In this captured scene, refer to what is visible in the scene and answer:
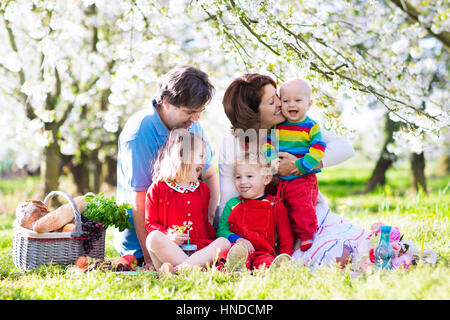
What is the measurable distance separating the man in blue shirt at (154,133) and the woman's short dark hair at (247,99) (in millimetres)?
187

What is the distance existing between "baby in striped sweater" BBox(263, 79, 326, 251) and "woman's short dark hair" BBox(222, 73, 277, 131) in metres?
0.15

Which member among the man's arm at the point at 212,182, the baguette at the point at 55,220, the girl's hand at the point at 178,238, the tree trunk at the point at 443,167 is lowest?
the girl's hand at the point at 178,238

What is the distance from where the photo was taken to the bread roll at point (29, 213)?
3312 millimetres

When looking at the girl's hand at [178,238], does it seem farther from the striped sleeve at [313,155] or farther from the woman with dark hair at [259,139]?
the striped sleeve at [313,155]

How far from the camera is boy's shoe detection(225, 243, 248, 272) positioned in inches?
115

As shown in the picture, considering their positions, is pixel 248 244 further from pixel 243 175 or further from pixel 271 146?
pixel 271 146

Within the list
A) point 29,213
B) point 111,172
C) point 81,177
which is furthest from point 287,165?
point 111,172

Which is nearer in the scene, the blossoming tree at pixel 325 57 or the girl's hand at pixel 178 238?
the girl's hand at pixel 178 238

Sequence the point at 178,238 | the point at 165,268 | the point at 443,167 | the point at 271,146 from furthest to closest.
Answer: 1. the point at 443,167
2. the point at 271,146
3. the point at 178,238
4. the point at 165,268

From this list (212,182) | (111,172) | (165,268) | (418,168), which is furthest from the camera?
(111,172)

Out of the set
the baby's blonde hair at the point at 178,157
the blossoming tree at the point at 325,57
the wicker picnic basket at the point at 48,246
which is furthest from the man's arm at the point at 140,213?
the blossoming tree at the point at 325,57

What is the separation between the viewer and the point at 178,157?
10.6 ft

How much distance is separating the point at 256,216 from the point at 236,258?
1.35 feet
